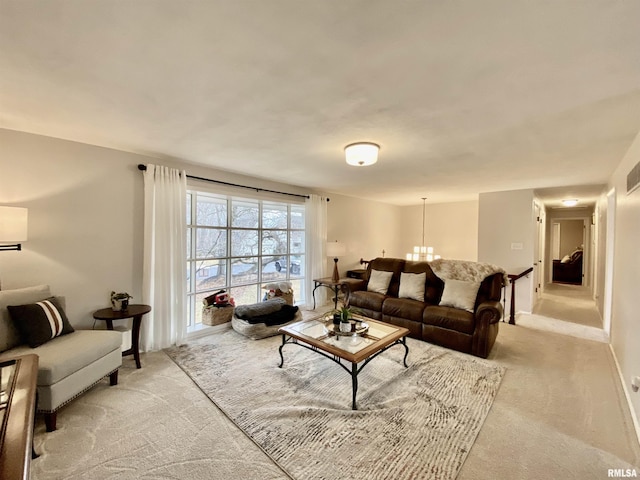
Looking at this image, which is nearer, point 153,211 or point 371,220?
point 153,211

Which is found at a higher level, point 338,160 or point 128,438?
point 338,160

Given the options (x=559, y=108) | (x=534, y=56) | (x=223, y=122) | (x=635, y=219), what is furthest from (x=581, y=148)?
(x=223, y=122)

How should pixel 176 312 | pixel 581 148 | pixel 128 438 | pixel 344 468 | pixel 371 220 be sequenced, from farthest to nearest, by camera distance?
pixel 371 220
pixel 176 312
pixel 581 148
pixel 128 438
pixel 344 468

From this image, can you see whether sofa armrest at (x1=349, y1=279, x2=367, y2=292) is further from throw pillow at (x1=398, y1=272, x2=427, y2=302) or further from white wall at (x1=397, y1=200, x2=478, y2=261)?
white wall at (x1=397, y1=200, x2=478, y2=261)

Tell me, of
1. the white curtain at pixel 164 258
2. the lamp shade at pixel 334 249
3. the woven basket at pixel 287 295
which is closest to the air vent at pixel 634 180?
A: the lamp shade at pixel 334 249

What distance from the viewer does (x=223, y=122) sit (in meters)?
2.26

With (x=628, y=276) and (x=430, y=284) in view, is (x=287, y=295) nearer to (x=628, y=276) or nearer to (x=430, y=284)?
(x=430, y=284)

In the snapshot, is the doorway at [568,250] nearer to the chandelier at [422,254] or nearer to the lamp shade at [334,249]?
the chandelier at [422,254]

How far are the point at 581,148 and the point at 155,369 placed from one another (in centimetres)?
487

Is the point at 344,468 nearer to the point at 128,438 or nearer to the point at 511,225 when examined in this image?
the point at 128,438

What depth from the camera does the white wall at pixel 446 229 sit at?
6.82 metres

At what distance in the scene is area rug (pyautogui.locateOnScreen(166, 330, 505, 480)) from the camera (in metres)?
1.67

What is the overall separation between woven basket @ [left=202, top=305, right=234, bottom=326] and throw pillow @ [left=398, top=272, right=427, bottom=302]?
263cm

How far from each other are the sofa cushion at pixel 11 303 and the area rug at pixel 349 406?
1323 millimetres
